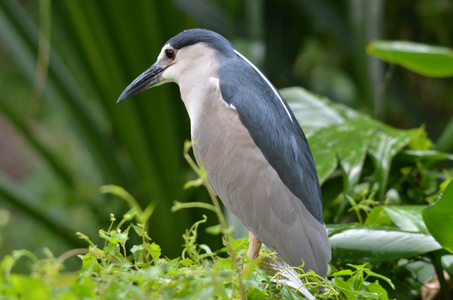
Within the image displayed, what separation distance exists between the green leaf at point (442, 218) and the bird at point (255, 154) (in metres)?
0.18

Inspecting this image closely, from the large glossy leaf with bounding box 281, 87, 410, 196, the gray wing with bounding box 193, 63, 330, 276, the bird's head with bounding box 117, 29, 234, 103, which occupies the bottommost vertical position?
the large glossy leaf with bounding box 281, 87, 410, 196

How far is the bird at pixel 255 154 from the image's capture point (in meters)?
0.98

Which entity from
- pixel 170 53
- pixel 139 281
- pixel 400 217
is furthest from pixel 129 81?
pixel 139 281

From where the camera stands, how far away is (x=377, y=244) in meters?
1.01

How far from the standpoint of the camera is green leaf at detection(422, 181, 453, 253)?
912 mm

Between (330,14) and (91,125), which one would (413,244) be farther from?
(330,14)

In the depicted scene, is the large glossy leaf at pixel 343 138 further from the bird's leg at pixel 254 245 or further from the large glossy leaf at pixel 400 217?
the bird's leg at pixel 254 245

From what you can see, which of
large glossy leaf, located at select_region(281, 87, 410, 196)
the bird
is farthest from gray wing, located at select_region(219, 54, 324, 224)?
large glossy leaf, located at select_region(281, 87, 410, 196)

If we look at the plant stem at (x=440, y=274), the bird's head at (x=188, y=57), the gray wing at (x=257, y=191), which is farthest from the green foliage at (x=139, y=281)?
the bird's head at (x=188, y=57)

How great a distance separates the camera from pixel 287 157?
0.97 meters

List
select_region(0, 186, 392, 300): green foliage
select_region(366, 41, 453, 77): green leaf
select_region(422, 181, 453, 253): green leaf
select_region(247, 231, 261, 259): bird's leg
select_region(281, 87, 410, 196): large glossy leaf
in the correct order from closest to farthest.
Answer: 1. select_region(0, 186, 392, 300): green foliage
2. select_region(422, 181, 453, 253): green leaf
3. select_region(247, 231, 261, 259): bird's leg
4. select_region(281, 87, 410, 196): large glossy leaf
5. select_region(366, 41, 453, 77): green leaf

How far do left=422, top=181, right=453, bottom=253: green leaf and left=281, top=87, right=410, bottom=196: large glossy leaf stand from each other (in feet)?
1.00

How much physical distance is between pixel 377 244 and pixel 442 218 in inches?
5.2

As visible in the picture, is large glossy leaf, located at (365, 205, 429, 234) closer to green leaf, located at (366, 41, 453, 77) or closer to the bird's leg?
the bird's leg
